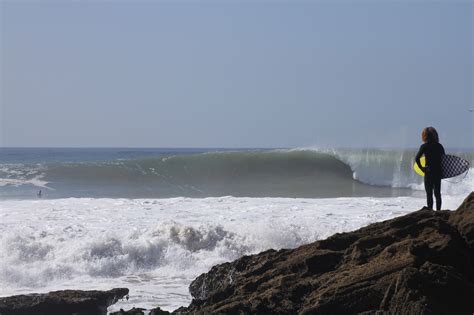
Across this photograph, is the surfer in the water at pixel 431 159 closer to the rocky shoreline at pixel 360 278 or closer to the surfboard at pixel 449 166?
the surfboard at pixel 449 166

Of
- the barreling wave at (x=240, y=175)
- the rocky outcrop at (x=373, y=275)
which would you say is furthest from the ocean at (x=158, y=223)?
the rocky outcrop at (x=373, y=275)

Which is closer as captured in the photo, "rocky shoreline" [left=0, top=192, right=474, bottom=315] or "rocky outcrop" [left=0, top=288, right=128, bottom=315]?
"rocky shoreline" [left=0, top=192, right=474, bottom=315]

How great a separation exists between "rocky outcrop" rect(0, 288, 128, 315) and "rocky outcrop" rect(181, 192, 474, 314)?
94cm

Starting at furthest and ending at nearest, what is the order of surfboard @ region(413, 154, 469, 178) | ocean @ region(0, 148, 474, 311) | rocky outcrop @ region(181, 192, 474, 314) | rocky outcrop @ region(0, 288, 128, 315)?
ocean @ region(0, 148, 474, 311) < surfboard @ region(413, 154, 469, 178) < rocky outcrop @ region(0, 288, 128, 315) < rocky outcrop @ region(181, 192, 474, 314)

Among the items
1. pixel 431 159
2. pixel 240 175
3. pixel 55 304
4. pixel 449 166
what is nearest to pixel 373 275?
pixel 55 304

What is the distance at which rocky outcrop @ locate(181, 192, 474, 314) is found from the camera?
16.0 feet

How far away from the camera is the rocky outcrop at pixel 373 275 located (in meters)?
4.89

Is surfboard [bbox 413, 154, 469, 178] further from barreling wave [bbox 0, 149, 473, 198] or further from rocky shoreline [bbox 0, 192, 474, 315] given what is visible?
barreling wave [bbox 0, 149, 473, 198]

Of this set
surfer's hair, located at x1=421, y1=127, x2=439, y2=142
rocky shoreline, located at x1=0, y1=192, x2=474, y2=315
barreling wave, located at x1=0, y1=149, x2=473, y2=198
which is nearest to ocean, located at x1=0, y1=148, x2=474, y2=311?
barreling wave, located at x1=0, y1=149, x2=473, y2=198

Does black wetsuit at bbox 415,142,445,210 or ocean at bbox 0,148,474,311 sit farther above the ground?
black wetsuit at bbox 415,142,445,210

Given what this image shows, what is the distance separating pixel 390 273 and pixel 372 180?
69.5ft

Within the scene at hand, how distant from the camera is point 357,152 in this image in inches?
1181

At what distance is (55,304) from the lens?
21.1 ft

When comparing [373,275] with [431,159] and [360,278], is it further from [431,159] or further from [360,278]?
[431,159]
